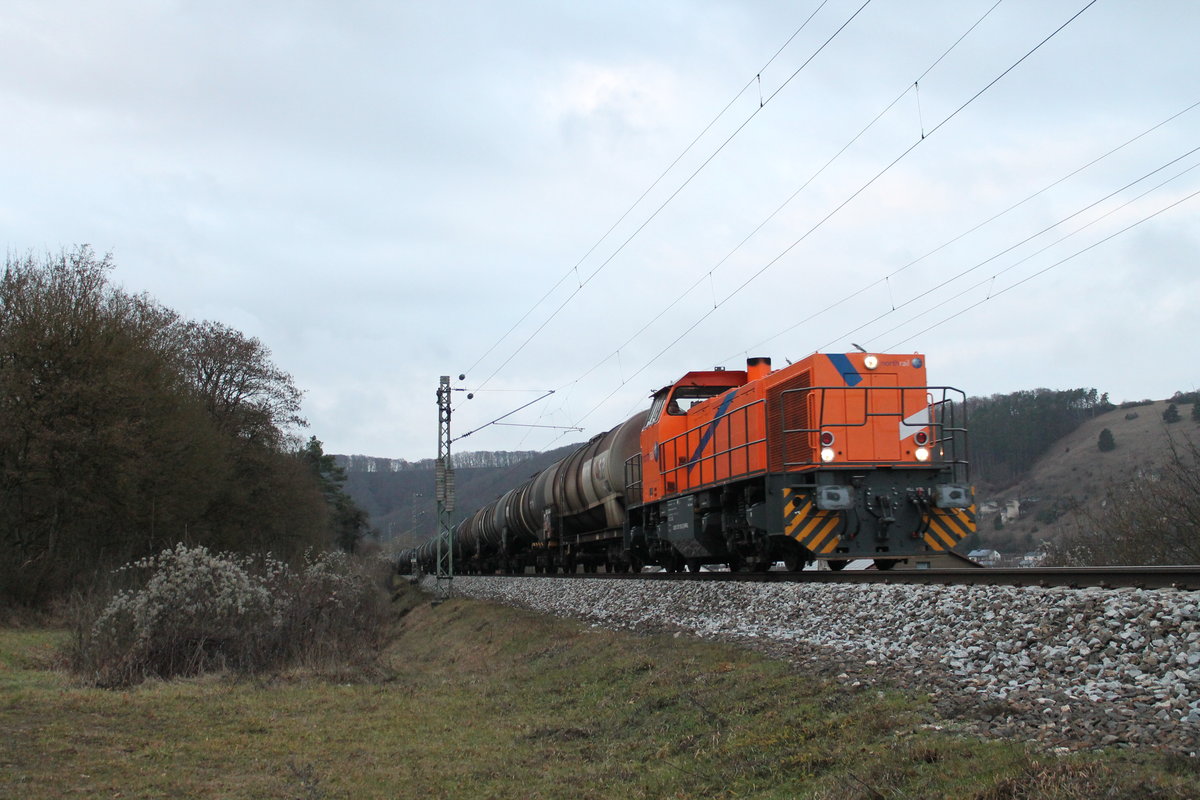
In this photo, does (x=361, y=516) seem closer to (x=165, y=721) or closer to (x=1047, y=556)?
(x=1047, y=556)

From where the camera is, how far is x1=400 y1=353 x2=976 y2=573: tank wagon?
1259 centimetres

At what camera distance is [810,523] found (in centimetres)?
1255

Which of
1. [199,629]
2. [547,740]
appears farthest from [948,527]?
[199,629]

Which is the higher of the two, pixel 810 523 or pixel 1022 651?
pixel 810 523

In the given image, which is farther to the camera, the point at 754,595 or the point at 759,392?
the point at 759,392

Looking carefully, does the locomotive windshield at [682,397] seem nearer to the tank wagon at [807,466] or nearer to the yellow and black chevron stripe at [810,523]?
the tank wagon at [807,466]

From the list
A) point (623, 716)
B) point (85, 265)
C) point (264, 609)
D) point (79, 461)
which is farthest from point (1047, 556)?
point (85, 265)

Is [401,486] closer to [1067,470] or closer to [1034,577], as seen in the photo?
[1067,470]

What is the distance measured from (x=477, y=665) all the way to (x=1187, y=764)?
1358 cm

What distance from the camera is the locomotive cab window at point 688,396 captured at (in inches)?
734

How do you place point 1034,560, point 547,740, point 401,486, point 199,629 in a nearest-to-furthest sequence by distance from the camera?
point 547,740
point 199,629
point 1034,560
point 401,486

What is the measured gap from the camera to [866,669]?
7.86 metres

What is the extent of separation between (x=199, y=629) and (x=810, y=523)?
876 centimetres

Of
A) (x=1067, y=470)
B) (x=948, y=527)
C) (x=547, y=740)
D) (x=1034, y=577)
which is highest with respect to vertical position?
(x=1067, y=470)
